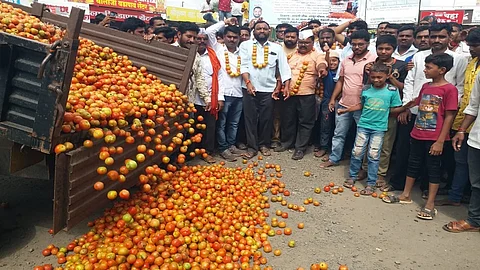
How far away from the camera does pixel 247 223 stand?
161 inches

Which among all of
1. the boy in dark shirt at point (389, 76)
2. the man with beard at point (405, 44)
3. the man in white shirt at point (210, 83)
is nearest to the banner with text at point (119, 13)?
the man in white shirt at point (210, 83)

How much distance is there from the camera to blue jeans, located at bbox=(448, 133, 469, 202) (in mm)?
4574

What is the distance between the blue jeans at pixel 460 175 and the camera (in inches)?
180

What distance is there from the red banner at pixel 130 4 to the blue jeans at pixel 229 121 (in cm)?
1183

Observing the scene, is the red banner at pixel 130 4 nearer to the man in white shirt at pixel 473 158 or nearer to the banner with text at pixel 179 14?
the banner with text at pixel 179 14

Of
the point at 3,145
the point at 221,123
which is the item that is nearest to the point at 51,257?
the point at 3,145

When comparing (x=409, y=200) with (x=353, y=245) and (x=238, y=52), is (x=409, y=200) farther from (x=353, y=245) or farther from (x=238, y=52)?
(x=238, y=52)

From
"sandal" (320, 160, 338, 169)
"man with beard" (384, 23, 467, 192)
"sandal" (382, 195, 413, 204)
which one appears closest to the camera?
"man with beard" (384, 23, 467, 192)

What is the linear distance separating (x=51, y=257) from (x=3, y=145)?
50.5 inches

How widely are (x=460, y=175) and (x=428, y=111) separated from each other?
1.01 metres

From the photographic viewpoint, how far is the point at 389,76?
5074 mm

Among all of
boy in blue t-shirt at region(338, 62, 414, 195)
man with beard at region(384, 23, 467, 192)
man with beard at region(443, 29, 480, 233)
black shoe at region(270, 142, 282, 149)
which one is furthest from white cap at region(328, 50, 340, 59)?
man with beard at region(443, 29, 480, 233)

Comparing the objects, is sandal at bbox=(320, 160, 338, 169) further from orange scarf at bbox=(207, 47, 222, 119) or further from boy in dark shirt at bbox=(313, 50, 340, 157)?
orange scarf at bbox=(207, 47, 222, 119)

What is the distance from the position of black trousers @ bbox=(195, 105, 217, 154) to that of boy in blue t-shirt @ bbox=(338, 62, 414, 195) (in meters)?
2.35
